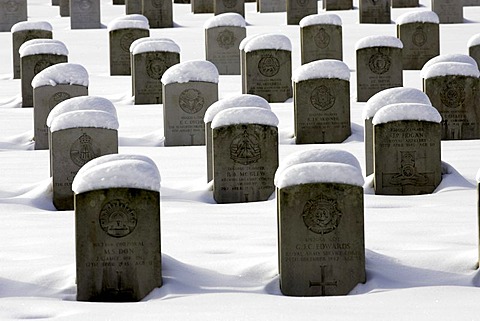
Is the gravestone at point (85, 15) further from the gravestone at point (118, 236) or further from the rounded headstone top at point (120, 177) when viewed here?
the gravestone at point (118, 236)

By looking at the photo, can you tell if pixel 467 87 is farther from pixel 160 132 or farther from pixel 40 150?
pixel 40 150

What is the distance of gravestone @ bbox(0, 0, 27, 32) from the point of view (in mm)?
25562

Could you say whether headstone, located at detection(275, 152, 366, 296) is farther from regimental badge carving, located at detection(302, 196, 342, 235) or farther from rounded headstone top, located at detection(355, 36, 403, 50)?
rounded headstone top, located at detection(355, 36, 403, 50)

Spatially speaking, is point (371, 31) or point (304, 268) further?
point (371, 31)

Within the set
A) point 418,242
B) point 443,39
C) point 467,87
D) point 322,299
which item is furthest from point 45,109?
point 443,39

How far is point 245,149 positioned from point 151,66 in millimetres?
5849

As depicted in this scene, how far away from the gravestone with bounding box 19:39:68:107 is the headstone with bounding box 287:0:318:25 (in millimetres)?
6707

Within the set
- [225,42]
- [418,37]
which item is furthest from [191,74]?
[418,37]

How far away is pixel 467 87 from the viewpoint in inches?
598

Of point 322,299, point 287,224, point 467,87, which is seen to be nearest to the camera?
point 322,299

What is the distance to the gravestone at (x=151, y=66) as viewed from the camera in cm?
1798

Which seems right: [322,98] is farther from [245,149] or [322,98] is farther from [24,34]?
[24,34]

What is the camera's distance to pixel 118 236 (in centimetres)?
912

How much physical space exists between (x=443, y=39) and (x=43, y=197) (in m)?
11.4
